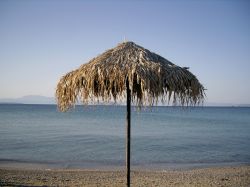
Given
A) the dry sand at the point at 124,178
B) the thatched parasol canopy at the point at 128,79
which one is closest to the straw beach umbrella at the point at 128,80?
the thatched parasol canopy at the point at 128,79

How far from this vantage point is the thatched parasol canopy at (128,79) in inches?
186

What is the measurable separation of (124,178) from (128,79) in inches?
252

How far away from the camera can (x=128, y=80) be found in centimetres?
487

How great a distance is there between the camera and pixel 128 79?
4762 millimetres

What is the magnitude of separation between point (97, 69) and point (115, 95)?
2.34ft

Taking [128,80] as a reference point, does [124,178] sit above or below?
below

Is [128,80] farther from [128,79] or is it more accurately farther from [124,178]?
[124,178]

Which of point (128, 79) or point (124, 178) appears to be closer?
point (128, 79)

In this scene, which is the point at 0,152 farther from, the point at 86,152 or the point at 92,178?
the point at 92,178

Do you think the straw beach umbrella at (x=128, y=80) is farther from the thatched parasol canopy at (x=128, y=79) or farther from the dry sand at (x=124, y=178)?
the dry sand at (x=124, y=178)

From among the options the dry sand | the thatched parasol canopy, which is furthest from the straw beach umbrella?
the dry sand

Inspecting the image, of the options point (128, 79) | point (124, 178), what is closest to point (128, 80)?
point (128, 79)

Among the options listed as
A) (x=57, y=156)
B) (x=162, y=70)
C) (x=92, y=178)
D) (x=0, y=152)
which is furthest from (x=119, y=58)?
(x=0, y=152)

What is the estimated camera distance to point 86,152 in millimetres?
16547
